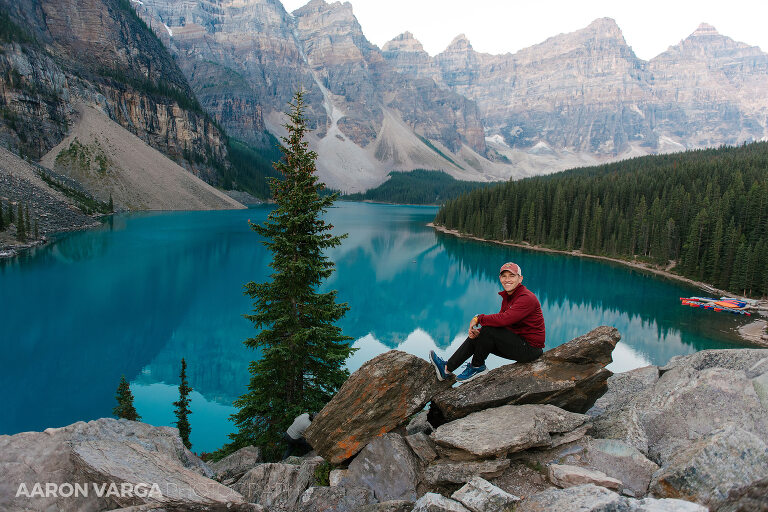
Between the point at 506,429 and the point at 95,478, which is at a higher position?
the point at 506,429

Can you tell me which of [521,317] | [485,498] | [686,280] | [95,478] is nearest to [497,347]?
[521,317]

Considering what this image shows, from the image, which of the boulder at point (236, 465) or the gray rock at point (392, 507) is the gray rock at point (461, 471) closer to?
the gray rock at point (392, 507)

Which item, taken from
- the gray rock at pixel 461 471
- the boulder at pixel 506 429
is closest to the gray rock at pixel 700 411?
the boulder at pixel 506 429

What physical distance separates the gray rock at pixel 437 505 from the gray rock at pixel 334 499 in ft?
3.98

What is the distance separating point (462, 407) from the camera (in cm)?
675

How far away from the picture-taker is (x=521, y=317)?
6621 millimetres

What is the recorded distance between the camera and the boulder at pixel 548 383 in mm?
6617

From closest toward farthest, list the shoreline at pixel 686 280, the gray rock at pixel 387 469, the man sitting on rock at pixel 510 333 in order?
the gray rock at pixel 387 469 → the man sitting on rock at pixel 510 333 → the shoreline at pixel 686 280

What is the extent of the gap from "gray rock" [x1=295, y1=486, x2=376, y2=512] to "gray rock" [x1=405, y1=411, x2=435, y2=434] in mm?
1499

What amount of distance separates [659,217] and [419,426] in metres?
70.3

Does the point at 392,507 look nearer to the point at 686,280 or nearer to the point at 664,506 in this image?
the point at 664,506

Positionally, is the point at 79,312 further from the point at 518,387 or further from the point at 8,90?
the point at 8,90

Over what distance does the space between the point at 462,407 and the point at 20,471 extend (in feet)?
20.1

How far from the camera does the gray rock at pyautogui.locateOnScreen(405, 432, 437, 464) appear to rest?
626 centimetres
